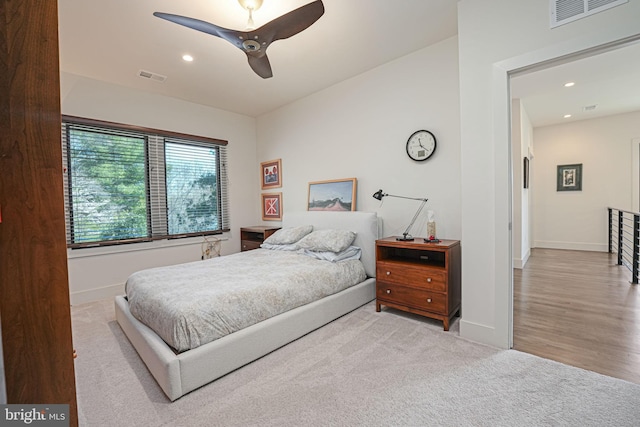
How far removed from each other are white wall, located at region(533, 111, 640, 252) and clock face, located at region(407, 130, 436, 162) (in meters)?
5.17

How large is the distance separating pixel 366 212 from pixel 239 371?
7.48 feet

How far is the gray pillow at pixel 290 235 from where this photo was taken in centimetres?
375

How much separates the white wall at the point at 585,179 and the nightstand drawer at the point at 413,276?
5.65 m

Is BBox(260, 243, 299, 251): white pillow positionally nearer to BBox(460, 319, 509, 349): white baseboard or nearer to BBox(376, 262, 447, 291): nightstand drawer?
BBox(376, 262, 447, 291): nightstand drawer

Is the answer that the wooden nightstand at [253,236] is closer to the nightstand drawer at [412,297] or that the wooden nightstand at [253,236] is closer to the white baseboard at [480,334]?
the nightstand drawer at [412,297]

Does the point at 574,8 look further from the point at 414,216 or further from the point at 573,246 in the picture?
the point at 573,246

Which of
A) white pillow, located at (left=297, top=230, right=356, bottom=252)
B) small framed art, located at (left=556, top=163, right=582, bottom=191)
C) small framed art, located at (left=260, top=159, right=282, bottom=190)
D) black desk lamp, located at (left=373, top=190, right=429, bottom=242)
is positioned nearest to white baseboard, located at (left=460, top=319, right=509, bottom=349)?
black desk lamp, located at (left=373, top=190, right=429, bottom=242)

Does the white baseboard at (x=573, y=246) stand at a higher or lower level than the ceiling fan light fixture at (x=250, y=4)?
lower

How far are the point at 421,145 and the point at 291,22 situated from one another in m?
1.86

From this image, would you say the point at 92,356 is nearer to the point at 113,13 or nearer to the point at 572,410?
the point at 113,13

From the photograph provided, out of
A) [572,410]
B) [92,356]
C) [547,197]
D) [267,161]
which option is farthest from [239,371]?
[547,197]

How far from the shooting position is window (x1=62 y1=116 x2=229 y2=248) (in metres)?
3.46

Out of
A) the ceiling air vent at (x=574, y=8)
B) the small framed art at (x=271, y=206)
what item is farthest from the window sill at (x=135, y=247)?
the ceiling air vent at (x=574, y=8)

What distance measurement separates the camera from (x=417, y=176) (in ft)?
10.4
